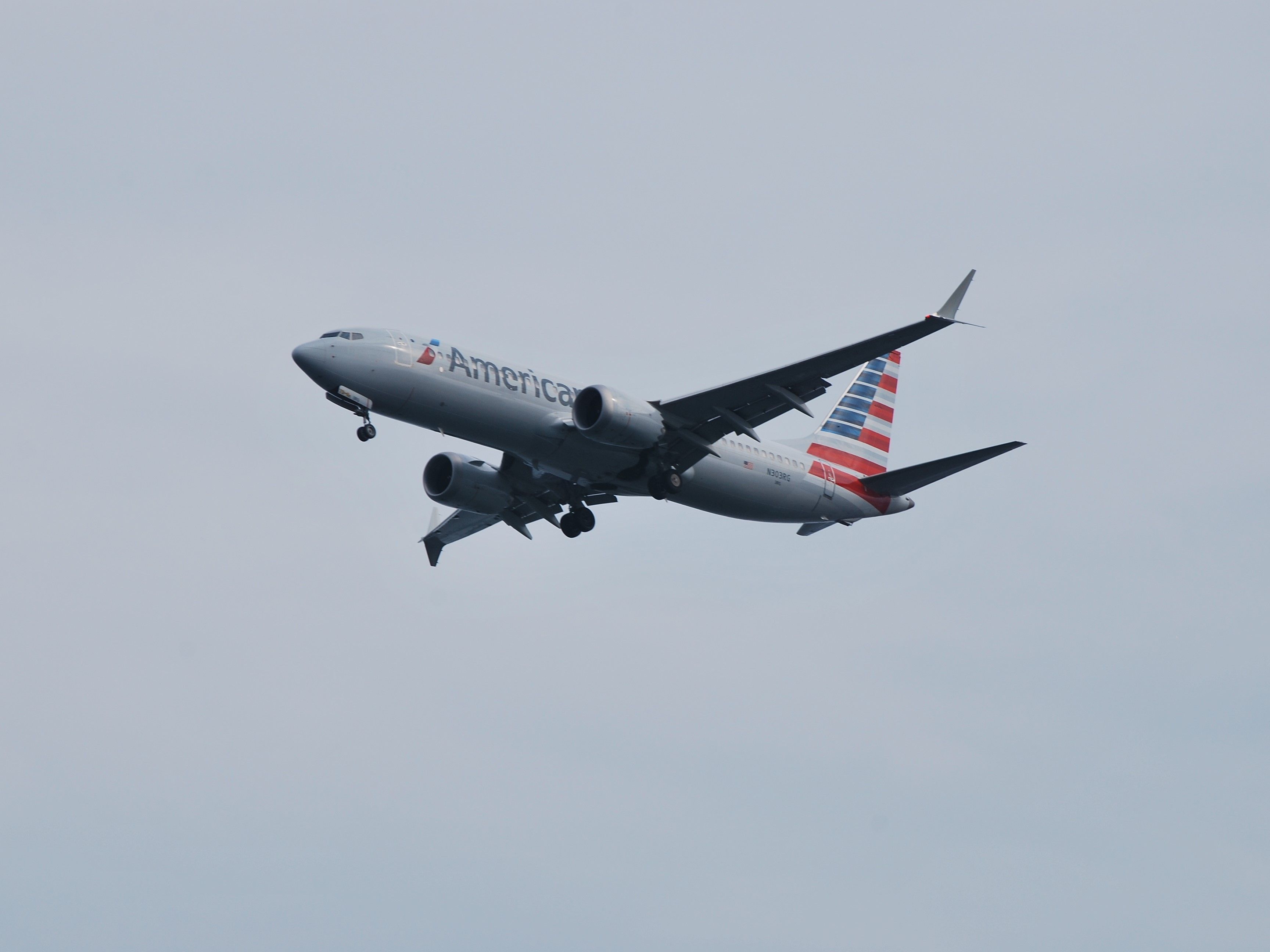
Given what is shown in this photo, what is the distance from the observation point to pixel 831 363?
131 feet

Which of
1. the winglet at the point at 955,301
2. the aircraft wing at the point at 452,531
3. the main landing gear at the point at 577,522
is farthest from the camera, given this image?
the aircraft wing at the point at 452,531

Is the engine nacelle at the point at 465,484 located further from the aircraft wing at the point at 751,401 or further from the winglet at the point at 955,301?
the winglet at the point at 955,301

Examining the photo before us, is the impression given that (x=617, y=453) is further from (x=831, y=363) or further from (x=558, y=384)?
(x=831, y=363)

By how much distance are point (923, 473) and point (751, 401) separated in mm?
7401

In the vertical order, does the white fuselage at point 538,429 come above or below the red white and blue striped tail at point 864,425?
below

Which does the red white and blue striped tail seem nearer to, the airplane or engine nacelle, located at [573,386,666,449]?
the airplane

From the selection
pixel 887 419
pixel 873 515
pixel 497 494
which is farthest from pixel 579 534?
pixel 887 419

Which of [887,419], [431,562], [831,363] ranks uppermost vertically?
[887,419]

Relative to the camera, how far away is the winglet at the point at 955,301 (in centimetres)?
3662

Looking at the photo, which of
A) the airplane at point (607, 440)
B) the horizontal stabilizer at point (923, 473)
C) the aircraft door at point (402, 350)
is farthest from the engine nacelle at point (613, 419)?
the horizontal stabilizer at point (923, 473)

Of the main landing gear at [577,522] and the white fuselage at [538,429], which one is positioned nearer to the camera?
the white fuselage at [538,429]

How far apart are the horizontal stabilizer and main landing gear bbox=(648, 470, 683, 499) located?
24.3 feet

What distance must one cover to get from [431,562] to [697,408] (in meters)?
14.4

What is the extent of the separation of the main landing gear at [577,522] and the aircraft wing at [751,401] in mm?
4778
